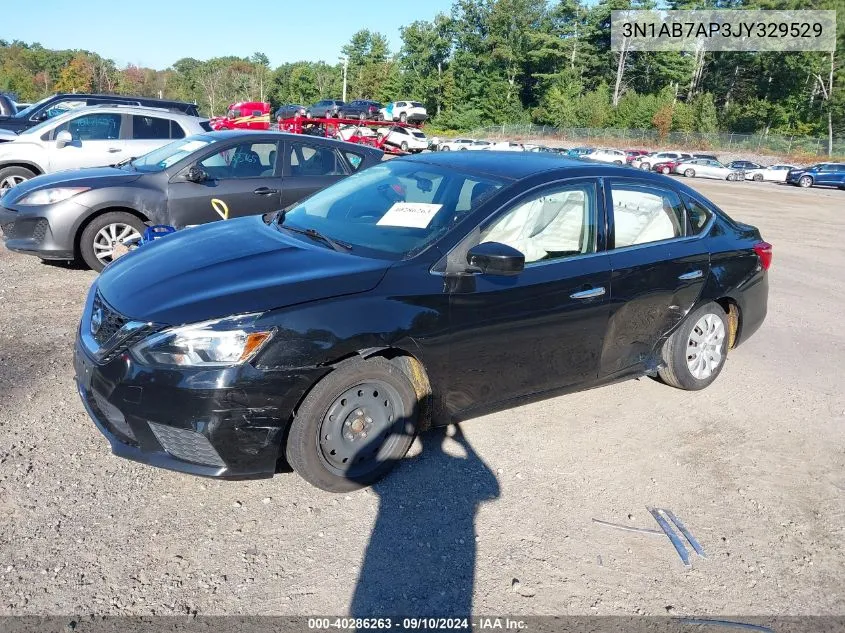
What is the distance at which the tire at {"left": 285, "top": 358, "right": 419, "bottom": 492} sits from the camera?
122 inches

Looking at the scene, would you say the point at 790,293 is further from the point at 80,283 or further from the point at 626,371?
the point at 80,283

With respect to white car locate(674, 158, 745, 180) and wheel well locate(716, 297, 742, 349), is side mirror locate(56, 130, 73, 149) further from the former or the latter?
white car locate(674, 158, 745, 180)

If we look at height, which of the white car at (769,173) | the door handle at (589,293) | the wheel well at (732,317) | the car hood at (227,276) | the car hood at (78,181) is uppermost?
the white car at (769,173)

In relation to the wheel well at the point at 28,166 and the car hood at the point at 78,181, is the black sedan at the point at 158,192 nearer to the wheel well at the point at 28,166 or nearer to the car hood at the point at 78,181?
the car hood at the point at 78,181

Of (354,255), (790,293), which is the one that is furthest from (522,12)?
(354,255)

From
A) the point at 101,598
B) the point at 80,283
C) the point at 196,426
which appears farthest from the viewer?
the point at 80,283

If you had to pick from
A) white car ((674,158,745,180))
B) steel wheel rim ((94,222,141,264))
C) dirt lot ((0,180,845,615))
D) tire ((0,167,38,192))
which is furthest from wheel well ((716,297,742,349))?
white car ((674,158,745,180))

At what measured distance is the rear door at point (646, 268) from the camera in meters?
4.17

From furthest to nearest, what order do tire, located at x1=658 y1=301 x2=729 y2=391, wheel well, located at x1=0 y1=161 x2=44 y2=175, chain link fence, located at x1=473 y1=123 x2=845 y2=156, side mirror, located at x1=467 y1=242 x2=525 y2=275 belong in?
chain link fence, located at x1=473 y1=123 x2=845 y2=156 → wheel well, located at x1=0 y1=161 x2=44 y2=175 → tire, located at x1=658 y1=301 x2=729 y2=391 → side mirror, located at x1=467 y1=242 x2=525 y2=275

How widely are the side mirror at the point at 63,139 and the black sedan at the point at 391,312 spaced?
656 centimetres

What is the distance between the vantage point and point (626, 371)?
4418mm

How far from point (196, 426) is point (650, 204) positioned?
3275 mm

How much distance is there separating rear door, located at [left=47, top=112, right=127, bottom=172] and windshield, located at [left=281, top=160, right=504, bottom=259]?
21.4 feet

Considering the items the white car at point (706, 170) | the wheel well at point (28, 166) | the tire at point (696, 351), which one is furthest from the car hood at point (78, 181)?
the white car at point (706, 170)
